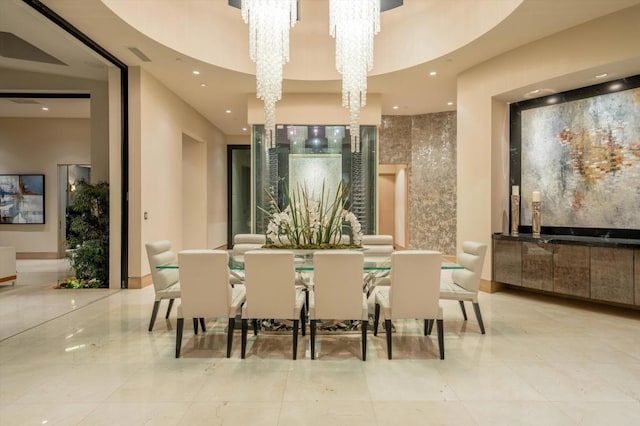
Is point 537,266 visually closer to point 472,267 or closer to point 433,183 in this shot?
point 472,267

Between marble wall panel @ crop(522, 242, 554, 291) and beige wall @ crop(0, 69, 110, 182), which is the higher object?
beige wall @ crop(0, 69, 110, 182)

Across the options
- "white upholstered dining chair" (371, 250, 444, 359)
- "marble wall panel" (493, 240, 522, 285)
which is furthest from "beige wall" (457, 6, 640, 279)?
"white upholstered dining chair" (371, 250, 444, 359)

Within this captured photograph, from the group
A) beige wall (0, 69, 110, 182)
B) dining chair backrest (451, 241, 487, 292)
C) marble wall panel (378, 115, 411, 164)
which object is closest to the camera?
dining chair backrest (451, 241, 487, 292)

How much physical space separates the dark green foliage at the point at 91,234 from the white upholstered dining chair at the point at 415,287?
470 cm

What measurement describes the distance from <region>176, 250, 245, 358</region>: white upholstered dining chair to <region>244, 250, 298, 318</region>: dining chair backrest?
0.65 ft

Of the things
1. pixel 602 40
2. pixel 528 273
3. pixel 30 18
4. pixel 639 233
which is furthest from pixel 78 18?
pixel 639 233

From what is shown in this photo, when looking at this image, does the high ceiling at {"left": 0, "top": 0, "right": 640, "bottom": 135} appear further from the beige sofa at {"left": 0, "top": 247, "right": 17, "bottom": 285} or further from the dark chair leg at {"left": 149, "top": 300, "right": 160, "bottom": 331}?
the dark chair leg at {"left": 149, "top": 300, "right": 160, "bottom": 331}

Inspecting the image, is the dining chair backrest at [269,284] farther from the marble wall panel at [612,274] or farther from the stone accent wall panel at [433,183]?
the stone accent wall panel at [433,183]

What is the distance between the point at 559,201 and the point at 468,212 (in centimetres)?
121

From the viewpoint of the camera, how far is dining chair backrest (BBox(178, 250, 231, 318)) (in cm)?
279

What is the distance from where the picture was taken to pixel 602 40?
13.0 feet

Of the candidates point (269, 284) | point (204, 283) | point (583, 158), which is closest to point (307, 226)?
point (269, 284)

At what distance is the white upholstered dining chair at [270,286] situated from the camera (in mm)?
2715

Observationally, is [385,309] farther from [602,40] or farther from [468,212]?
[602,40]
